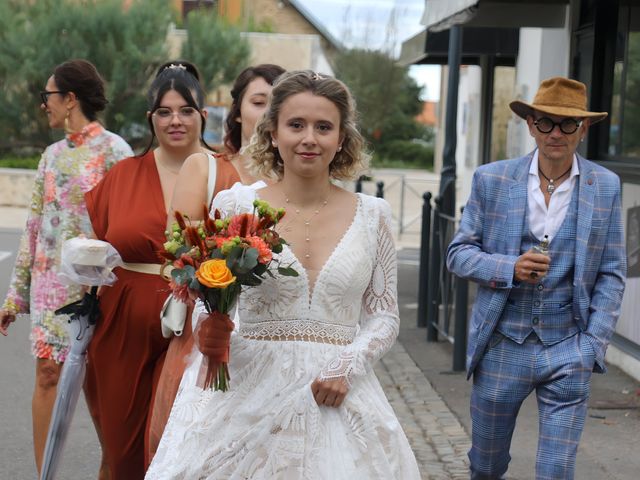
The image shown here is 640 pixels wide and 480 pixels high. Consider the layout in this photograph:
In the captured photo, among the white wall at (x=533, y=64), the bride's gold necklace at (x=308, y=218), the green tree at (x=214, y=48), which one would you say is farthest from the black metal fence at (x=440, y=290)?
the green tree at (x=214, y=48)

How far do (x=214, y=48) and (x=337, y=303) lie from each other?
28033mm

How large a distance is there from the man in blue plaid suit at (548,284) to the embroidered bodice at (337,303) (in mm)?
961

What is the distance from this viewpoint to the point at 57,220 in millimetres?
5656

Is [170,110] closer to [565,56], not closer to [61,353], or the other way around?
[61,353]

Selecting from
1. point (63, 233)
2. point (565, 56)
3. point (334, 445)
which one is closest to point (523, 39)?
point (565, 56)

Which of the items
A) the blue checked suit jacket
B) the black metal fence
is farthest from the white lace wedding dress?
the black metal fence

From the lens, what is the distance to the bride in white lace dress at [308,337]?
3.45 meters

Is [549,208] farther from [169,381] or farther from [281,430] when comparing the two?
[281,430]

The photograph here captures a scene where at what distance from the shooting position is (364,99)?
2115 inches

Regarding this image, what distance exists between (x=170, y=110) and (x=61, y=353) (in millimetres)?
1449

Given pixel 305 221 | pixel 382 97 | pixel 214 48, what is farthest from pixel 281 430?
pixel 382 97

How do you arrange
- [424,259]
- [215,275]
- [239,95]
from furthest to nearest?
[424,259] < [239,95] < [215,275]

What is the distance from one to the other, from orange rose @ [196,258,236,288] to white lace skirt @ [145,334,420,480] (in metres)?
0.41

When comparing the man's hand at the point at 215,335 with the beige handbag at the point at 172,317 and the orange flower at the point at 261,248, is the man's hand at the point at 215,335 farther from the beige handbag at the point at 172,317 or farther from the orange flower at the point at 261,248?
the beige handbag at the point at 172,317
